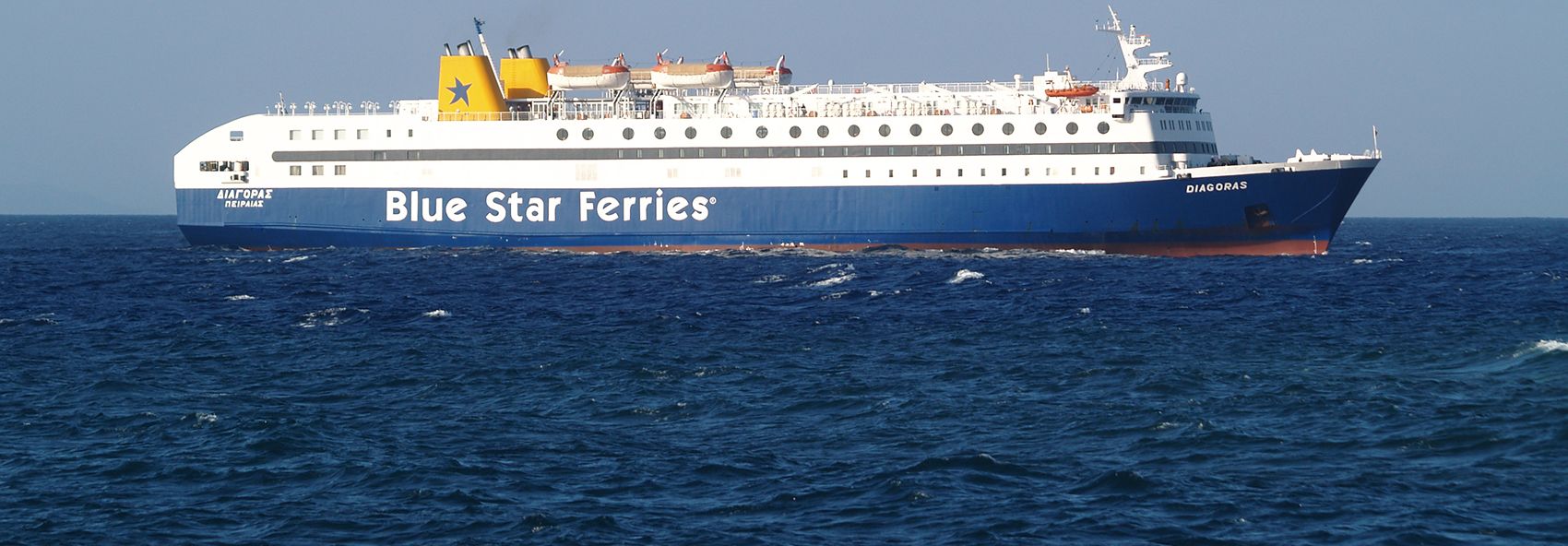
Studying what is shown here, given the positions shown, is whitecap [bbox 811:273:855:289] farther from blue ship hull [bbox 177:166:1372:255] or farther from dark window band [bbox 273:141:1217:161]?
dark window band [bbox 273:141:1217:161]

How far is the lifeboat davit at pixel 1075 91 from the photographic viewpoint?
60531mm

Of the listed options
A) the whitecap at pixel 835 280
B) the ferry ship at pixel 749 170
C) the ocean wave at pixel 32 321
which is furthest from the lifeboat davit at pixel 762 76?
the ocean wave at pixel 32 321

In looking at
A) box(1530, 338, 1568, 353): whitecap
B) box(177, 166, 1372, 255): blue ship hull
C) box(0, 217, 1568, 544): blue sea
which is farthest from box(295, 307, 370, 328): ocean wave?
box(1530, 338, 1568, 353): whitecap

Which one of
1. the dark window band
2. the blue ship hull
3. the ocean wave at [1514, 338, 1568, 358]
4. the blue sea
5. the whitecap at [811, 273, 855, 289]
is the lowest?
the blue sea

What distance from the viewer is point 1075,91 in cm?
Answer: 6056

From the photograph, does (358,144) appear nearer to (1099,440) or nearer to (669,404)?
(669,404)

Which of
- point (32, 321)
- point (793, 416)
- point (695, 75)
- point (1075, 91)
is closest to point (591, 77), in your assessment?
point (695, 75)

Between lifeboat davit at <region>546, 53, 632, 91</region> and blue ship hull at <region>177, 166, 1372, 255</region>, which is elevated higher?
lifeboat davit at <region>546, 53, 632, 91</region>

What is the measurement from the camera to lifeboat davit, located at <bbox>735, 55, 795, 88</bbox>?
65125 millimetres

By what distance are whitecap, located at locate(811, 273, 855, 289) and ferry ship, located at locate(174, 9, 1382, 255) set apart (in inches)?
407

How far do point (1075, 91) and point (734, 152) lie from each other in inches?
548

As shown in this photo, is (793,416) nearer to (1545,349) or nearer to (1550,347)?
(1545,349)

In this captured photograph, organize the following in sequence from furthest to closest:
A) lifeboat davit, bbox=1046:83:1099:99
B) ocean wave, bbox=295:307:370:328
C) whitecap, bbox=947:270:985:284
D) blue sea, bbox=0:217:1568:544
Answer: lifeboat davit, bbox=1046:83:1099:99 < whitecap, bbox=947:270:985:284 < ocean wave, bbox=295:307:370:328 < blue sea, bbox=0:217:1568:544

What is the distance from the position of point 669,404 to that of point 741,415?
1.56m
